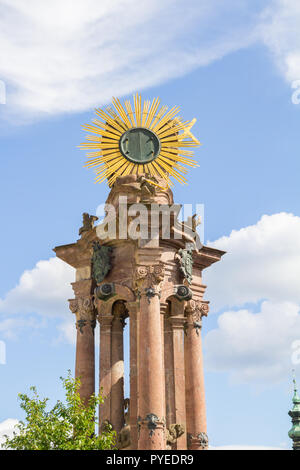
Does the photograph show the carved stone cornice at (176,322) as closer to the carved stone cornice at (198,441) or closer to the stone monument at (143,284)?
the stone monument at (143,284)

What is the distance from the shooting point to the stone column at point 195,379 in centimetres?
3189

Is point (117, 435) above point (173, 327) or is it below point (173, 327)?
below

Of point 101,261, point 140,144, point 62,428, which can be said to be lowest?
point 62,428

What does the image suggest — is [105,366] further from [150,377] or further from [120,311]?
[150,377]

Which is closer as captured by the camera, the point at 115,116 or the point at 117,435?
the point at 117,435

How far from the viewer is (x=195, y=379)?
108 ft

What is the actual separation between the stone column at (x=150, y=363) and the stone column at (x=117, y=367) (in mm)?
2445

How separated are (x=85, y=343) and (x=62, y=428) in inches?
225

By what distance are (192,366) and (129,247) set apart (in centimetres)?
530

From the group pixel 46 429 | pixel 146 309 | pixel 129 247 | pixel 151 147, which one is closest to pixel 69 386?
pixel 46 429

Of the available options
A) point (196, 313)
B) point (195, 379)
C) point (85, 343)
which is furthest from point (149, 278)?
point (195, 379)

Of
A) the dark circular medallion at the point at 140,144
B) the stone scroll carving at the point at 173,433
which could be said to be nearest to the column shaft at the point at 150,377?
the stone scroll carving at the point at 173,433

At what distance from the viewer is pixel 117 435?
31.1 m
